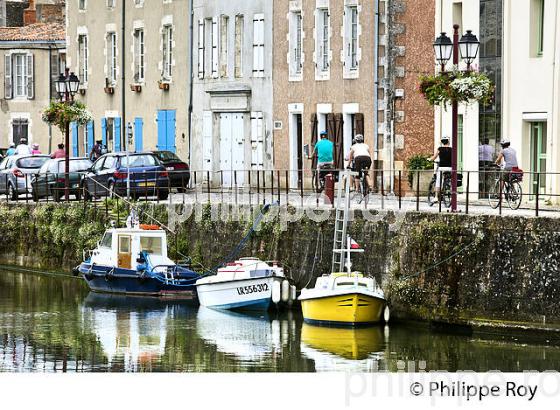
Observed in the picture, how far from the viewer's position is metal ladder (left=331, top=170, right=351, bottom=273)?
123 ft

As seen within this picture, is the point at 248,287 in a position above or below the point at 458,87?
below

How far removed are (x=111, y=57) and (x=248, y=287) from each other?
23649 mm

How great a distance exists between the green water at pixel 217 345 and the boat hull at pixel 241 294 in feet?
1.15

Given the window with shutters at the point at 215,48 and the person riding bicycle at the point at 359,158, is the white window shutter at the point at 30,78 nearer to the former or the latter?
the window with shutters at the point at 215,48

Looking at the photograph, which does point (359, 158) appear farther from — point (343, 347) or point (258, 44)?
point (258, 44)

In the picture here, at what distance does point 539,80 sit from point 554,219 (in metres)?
8.74

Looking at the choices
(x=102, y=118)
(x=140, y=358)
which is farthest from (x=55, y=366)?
(x=102, y=118)

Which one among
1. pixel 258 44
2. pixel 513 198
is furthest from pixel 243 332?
pixel 258 44

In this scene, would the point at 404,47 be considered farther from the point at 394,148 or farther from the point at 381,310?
the point at 381,310

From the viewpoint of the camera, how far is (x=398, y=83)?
48.3 m

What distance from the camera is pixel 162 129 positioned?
58.5 metres

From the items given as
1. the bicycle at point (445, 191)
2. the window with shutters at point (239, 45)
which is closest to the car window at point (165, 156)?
the window with shutters at point (239, 45)

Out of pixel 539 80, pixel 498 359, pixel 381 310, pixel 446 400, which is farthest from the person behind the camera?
pixel 539 80

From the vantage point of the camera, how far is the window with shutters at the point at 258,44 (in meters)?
53.8
